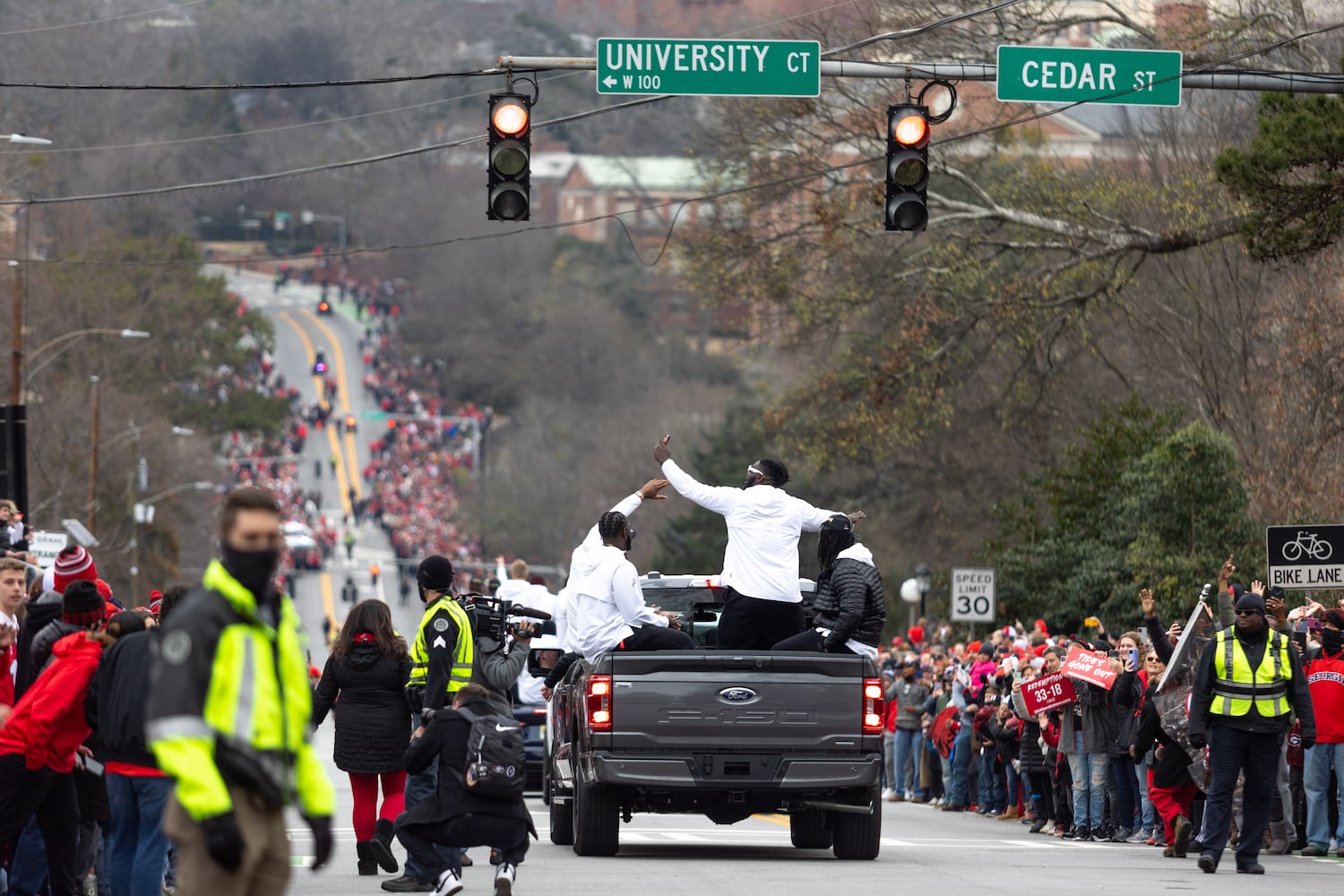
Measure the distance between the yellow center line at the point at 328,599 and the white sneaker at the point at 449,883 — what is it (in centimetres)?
7618

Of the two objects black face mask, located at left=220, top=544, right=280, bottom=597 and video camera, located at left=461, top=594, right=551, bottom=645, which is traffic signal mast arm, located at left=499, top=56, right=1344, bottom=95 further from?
black face mask, located at left=220, top=544, right=280, bottom=597

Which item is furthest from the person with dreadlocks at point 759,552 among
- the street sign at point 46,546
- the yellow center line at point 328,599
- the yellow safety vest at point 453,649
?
the yellow center line at point 328,599

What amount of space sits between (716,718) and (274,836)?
7.55 m

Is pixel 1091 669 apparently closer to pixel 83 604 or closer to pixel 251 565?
pixel 83 604

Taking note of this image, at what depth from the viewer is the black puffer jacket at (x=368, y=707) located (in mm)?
14227

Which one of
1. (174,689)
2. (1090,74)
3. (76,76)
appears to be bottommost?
(174,689)

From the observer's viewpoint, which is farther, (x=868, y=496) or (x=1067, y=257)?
(x=868, y=496)

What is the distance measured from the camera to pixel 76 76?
551 feet

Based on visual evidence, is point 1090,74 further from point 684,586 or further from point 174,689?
point 174,689

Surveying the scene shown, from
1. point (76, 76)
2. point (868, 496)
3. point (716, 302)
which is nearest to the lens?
point (716, 302)

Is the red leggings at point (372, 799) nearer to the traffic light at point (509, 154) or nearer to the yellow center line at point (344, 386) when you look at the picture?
the traffic light at point (509, 154)

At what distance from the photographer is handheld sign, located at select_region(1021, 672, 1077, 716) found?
67.3 ft

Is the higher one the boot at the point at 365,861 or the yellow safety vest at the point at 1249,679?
the yellow safety vest at the point at 1249,679

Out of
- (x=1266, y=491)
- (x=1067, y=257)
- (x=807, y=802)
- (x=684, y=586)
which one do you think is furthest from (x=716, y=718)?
(x=1067, y=257)
